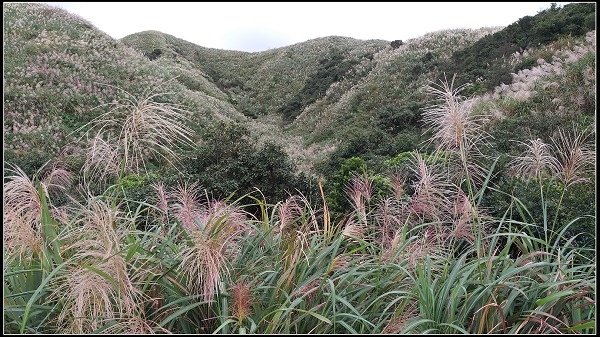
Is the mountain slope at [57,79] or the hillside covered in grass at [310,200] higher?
the mountain slope at [57,79]

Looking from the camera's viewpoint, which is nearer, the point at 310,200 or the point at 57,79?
the point at 310,200

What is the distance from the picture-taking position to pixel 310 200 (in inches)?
245

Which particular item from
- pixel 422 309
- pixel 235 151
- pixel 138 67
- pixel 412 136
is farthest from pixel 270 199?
pixel 138 67

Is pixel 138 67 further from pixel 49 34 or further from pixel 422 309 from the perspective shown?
pixel 422 309

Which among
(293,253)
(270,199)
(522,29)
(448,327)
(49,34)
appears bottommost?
(270,199)

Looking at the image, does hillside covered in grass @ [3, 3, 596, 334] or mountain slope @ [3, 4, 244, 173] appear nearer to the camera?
hillside covered in grass @ [3, 3, 596, 334]

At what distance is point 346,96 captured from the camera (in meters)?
30.8

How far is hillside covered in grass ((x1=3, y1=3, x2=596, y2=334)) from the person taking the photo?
9.61 feet

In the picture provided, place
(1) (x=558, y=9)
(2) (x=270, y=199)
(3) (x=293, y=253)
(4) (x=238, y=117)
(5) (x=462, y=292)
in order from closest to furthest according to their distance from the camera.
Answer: (5) (x=462, y=292) → (3) (x=293, y=253) → (2) (x=270, y=199) → (1) (x=558, y=9) → (4) (x=238, y=117)

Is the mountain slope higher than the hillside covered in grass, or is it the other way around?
the mountain slope

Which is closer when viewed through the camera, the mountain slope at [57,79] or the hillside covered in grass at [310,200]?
the hillside covered in grass at [310,200]

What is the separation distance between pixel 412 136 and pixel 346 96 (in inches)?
553

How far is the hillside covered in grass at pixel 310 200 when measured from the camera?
2928mm

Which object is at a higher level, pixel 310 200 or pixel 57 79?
pixel 57 79
